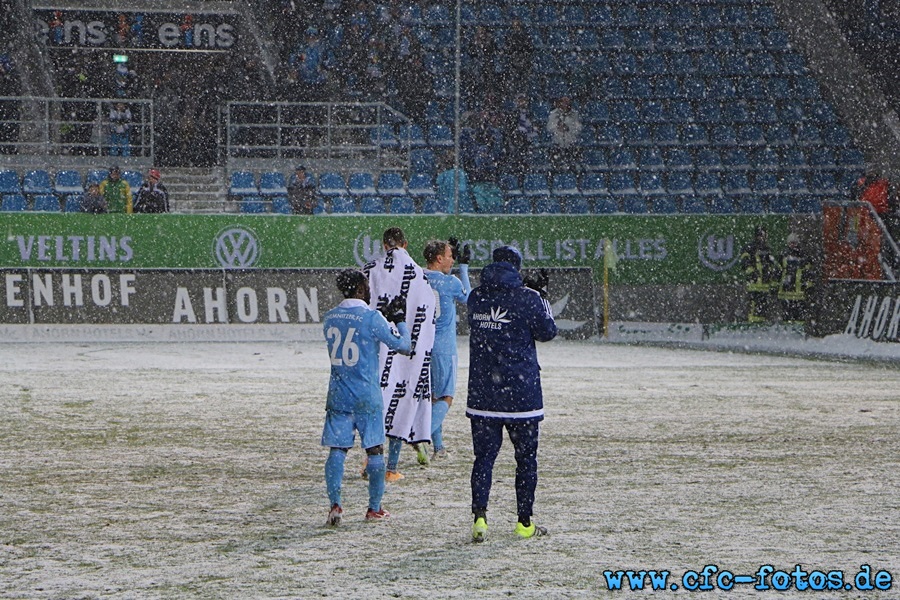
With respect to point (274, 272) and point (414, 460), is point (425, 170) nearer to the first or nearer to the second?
point (274, 272)

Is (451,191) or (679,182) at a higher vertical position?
(679,182)

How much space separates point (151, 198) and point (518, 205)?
8.75 m

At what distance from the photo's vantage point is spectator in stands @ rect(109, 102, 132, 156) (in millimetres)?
30641

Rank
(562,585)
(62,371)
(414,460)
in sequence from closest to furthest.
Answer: (562,585) → (414,460) → (62,371)

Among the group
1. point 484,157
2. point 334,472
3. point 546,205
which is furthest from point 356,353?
point 546,205

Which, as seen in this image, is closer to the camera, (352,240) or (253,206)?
(352,240)

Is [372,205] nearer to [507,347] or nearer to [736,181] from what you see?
[736,181]

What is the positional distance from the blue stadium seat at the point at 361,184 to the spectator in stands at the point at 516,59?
4698 mm

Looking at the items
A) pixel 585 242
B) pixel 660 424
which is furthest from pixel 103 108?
pixel 660 424

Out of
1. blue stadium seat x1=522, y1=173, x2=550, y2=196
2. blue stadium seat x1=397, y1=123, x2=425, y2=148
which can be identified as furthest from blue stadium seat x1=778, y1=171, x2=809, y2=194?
blue stadium seat x1=397, y1=123, x2=425, y2=148

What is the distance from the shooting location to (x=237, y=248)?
84.5 feet

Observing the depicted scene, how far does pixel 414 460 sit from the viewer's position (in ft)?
37.9

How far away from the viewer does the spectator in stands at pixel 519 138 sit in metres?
31.2

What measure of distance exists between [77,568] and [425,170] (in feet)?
82.5
